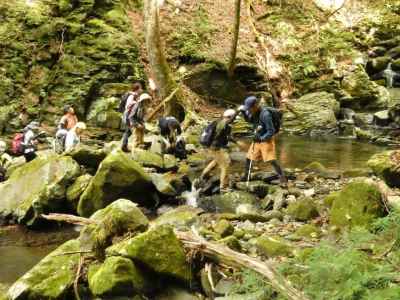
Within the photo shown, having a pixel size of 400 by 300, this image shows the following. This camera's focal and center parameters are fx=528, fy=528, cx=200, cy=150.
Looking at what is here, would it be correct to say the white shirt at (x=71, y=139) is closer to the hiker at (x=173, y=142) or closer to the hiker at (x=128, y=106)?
the hiker at (x=128, y=106)

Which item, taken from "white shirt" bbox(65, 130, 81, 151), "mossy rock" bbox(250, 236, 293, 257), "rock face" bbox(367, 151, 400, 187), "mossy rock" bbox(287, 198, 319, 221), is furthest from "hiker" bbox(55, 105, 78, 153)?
"rock face" bbox(367, 151, 400, 187)

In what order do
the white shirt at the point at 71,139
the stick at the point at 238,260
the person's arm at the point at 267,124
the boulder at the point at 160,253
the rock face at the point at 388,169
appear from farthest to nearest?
1. the white shirt at the point at 71,139
2. the person's arm at the point at 267,124
3. the rock face at the point at 388,169
4. the boulder at the point at 160,253
5. the stick at the point at 238,260

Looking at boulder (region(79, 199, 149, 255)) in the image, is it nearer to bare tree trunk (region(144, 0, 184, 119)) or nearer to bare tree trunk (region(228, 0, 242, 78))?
bare tree trunk (region(144, 0, 184, 119))

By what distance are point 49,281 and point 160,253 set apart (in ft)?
4.36

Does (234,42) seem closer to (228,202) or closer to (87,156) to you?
(87,156)

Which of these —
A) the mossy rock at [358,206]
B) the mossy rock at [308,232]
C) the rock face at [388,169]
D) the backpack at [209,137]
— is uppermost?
the backpack at [209,137]

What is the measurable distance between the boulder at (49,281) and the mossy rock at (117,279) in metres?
0.33

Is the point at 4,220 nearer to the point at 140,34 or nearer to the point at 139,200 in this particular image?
the point at 139,200

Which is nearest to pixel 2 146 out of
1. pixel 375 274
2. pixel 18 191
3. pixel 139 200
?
pixel 18 191

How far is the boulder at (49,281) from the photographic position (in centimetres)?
589

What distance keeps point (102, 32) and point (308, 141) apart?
882 centimetres

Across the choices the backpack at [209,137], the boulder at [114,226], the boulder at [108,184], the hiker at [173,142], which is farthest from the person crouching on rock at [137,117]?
the boulder at [114,226]

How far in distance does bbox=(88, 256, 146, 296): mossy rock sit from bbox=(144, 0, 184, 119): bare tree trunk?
1190cm

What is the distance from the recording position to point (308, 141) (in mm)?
18281
